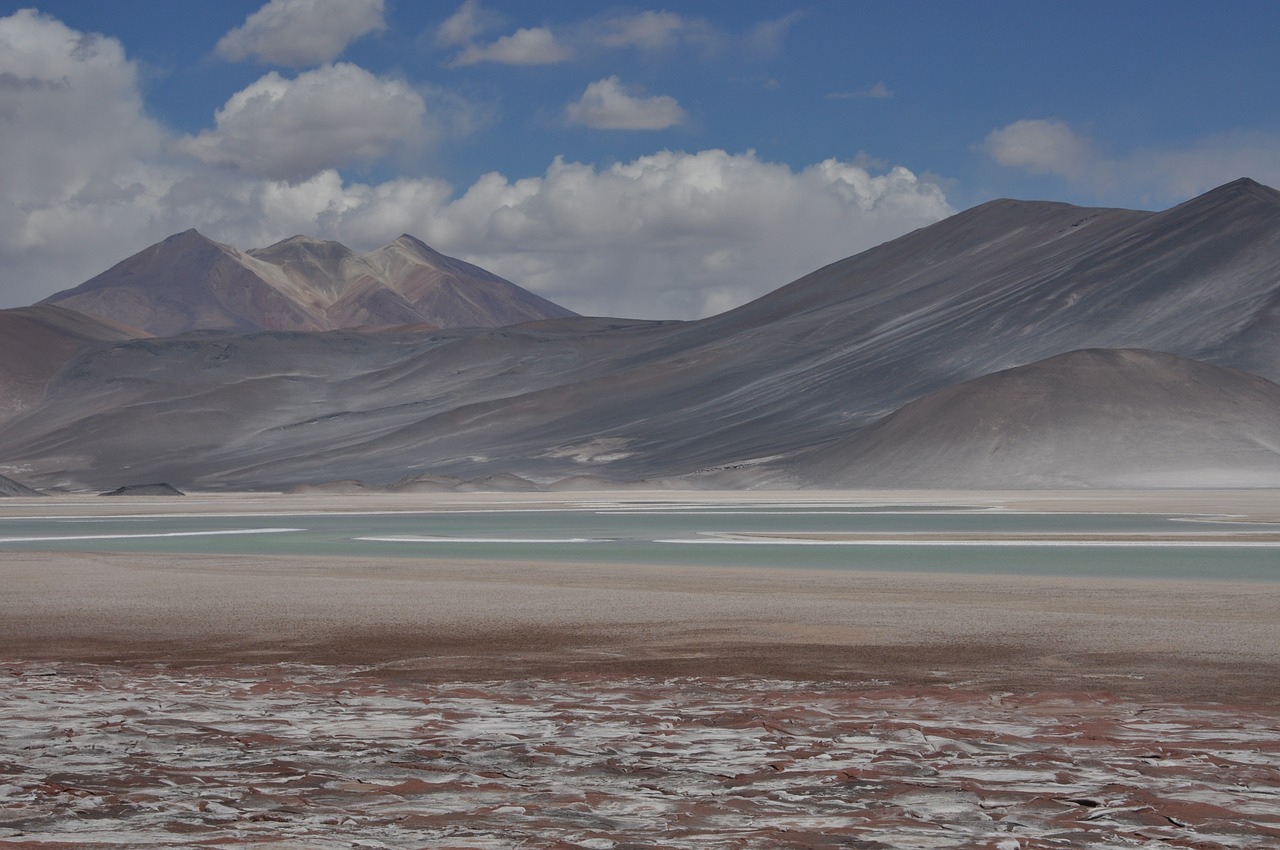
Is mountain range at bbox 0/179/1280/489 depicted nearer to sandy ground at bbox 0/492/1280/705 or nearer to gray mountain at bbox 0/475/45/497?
gray mountain at bbox 0/475/45/497

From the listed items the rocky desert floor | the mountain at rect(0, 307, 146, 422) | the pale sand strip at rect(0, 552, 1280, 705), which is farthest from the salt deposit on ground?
the mountain at rect(0, 307, 146, 422)

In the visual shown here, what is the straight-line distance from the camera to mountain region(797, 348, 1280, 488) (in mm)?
80625

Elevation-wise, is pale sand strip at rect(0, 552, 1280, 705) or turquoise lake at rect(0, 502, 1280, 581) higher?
turquoise lake at rect(0, 502, 1280, 581)

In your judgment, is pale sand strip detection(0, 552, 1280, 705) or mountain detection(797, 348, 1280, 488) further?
mountain detection(797, 348, 1280, 488)

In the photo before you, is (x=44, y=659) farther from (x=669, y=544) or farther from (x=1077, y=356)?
(x=1077, y=356)

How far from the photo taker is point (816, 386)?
117 metres

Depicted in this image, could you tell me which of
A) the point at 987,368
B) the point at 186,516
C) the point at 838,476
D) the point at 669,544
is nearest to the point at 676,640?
the point at 669,544

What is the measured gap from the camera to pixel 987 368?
10919cm

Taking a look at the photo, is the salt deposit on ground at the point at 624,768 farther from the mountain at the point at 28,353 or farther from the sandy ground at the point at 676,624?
the mountain at the point at 28,353

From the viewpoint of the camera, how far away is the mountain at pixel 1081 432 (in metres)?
80.6

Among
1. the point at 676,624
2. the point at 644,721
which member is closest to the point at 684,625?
the point at 676,624

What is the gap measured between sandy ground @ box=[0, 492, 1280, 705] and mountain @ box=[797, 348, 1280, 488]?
63.1 m

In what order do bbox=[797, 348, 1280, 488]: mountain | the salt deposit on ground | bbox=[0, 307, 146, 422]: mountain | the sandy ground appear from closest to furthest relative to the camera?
the salt deposit on ground < the sandy ground < bbox=[797, 348, 1280, 488]: mountain < bbox=[0, 307, 146, 422]: mountain

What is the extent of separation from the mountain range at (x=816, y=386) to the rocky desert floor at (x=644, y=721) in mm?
68577
